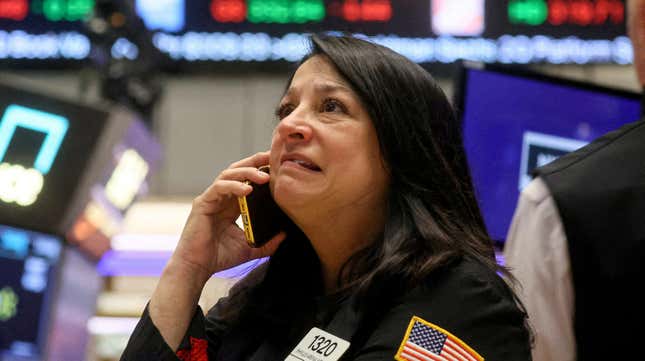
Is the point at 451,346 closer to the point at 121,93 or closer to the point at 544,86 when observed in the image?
the point at 544,86

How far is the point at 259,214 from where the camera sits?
2.01m

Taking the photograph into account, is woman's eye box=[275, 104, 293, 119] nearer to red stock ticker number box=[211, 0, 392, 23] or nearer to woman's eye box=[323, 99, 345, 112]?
woman's eye box=[323, 99, 345, 112]

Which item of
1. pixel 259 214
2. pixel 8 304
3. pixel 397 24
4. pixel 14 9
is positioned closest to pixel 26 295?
pixel 8 304

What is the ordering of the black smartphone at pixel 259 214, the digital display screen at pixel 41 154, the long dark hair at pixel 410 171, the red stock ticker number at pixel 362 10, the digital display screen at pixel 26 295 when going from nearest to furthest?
the long dark hair at pixel 410 171 → the black smartphone at pixel 259 214 → the digital display screen at pixel 41 154 → the digital display screen at pixel 26 295 → the red stock ticker number at pixel 362 10

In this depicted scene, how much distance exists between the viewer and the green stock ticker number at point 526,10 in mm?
5328

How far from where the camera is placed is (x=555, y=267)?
1.49m

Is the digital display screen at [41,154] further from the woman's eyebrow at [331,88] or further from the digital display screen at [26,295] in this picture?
the woman's eyebrow at [331,88]

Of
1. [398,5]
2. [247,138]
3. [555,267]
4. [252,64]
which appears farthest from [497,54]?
[555,267]

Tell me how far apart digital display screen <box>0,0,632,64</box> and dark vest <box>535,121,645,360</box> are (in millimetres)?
3859

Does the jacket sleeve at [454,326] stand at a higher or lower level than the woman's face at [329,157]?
lower

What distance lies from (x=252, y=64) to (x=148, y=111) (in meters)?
0.66

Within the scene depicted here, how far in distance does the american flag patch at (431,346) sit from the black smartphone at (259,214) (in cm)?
54

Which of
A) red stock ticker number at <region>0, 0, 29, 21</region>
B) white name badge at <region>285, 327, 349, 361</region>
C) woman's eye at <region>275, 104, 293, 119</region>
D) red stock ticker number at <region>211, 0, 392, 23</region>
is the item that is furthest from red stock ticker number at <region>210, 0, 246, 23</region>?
white name badge at <region>285, 327, 349, 361</region>

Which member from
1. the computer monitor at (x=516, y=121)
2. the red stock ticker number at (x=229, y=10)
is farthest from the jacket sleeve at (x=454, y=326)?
the red stock ticker number at (x=229, y=10)
